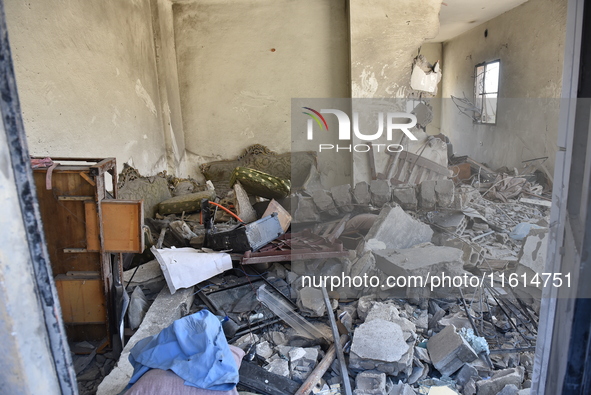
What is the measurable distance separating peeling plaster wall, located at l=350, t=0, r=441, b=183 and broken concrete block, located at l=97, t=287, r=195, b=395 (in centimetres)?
443

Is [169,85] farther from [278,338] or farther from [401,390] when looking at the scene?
[401,390]

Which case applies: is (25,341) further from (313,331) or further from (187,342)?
(313,331)

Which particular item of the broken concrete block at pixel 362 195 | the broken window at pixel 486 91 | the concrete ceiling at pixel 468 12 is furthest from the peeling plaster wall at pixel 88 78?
the broken window at pixel 486 91

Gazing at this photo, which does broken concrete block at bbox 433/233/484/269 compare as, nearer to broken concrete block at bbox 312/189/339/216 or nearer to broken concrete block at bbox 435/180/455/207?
broken concrete block at bbox 435/180/455/207

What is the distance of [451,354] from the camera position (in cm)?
288

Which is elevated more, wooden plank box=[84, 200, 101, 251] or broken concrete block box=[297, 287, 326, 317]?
wooden plank box=[84, 200, 101, 251]

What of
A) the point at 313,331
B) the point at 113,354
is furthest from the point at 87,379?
the point at 313,331

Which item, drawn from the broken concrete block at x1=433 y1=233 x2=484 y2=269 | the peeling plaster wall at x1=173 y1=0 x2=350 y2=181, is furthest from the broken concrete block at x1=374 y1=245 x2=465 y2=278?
the peeling plaster wall at x1=173 y1=0 x2=350 y2=181

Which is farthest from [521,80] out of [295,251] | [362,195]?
[295,251]

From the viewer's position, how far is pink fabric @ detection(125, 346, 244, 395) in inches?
85.8

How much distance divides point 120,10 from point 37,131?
111 inches

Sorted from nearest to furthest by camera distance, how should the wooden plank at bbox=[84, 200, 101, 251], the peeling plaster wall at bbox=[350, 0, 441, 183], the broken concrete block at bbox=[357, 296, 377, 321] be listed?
the wooden plank at bbox=[84, 200, 101, 251]
the broken concrete block at bbox=[357, 296, 377, 321]
the peeling plaster wall at bbox=[350, 0, 441, 183]

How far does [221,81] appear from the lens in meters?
8.05

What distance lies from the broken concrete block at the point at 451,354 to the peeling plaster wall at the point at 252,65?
18.9ft
